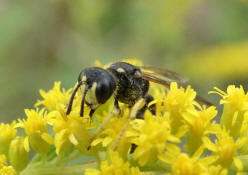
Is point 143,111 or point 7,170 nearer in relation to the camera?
point 7,170

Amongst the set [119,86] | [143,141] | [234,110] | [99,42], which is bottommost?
[143,141]

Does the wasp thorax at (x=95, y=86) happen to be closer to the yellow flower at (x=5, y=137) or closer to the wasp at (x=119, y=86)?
the wasp at (x=119, y=86)

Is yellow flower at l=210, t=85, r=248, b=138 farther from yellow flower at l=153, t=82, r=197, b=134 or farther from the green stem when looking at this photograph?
the green stem

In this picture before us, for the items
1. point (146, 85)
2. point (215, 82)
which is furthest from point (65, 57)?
point (146, 85)

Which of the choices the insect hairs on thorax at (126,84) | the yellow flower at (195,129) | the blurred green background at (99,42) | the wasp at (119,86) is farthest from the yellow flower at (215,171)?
A: the blurred green background at (99,42)

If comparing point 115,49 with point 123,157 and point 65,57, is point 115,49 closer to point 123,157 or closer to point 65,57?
point 65,57

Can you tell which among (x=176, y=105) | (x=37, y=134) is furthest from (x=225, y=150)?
(x=37, y=134)

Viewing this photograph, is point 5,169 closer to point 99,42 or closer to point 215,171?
point 215,171
